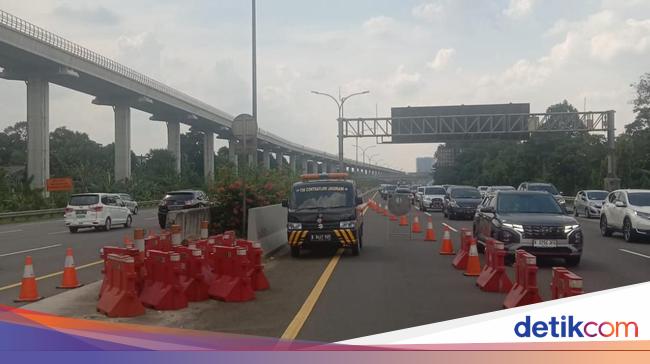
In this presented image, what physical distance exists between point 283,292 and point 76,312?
3417mm

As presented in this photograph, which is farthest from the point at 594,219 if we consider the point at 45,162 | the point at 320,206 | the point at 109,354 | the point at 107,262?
the point at 45,162

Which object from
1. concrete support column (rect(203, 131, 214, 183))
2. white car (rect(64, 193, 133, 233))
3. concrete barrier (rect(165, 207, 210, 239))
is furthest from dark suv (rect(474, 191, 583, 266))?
concrete support column (rect(203, 131, 214, 183))

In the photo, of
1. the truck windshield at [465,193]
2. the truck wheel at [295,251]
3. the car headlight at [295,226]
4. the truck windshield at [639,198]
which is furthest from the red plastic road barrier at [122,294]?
the truck windshield at [465,193]

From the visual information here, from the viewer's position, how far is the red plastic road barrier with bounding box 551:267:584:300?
23.4 feet

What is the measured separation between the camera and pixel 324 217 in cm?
1661

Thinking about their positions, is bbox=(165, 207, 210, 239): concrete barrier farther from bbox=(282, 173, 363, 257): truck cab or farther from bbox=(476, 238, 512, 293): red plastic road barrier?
bbox=(476, 238, 512, 293): red plastic road barrier

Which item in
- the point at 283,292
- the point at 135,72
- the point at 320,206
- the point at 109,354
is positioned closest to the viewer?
the point at 109,354

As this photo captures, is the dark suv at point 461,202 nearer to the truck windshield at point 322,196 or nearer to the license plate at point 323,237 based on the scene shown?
the truck windshield at point 322,196

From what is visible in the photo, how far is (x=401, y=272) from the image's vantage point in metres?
13.8

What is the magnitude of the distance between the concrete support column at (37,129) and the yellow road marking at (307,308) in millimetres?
40781

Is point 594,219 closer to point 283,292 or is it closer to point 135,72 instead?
point 283,292

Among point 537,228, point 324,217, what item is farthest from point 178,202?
point 537,228

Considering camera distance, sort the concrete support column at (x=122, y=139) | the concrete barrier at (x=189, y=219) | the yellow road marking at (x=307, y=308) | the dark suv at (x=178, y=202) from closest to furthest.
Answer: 1. the yellow road marking at (x=307, y=308)
2. the concrete barrier at (x=189, y=219)
3. the dark suv at (x=178, y=202)
4. the concrete support column at (x=122, y=139)

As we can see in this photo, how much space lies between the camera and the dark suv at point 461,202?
33406 mm
